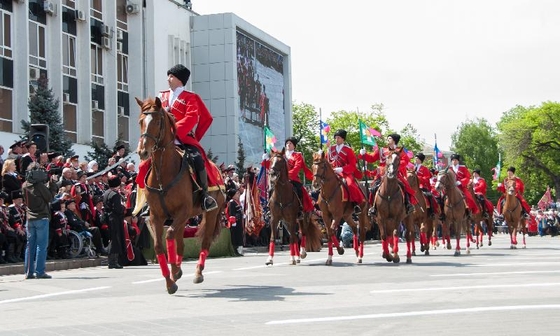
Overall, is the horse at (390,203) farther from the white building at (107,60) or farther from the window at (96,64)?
the window at (96,64)

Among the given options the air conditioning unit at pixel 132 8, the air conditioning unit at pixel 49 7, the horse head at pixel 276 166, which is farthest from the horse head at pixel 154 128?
the air conditioning unit at pixel 132 8

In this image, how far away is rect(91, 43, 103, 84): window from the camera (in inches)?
2012

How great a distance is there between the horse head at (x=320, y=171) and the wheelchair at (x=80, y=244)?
21.2ft

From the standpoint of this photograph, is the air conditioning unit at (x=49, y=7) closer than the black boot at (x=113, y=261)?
No

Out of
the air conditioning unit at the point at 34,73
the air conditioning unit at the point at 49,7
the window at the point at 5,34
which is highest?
the air conditioning unit at the point at 49,7

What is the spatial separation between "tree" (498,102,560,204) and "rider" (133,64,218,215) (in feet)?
317

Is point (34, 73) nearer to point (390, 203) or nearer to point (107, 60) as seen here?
point (107, 60)

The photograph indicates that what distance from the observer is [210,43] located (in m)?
69.2

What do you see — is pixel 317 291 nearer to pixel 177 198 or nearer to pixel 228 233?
pixel 177 198

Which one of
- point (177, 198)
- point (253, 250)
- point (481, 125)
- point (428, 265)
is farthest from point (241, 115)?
point (481, 125)

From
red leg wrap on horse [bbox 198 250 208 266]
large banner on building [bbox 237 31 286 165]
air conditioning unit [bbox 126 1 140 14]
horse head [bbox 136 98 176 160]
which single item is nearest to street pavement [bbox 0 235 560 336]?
red leg wrap on horse [bbox 198 250 208 266]

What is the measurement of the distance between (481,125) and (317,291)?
13793 cm

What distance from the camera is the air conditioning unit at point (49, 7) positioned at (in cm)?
4506

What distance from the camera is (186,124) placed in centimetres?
1402
